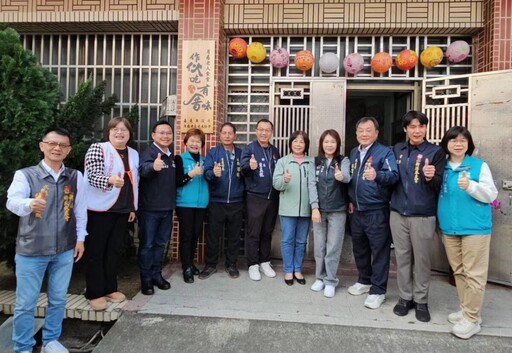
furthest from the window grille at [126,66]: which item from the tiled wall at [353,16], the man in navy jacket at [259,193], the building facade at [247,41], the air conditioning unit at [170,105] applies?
the man in navy jacket at [259,193]

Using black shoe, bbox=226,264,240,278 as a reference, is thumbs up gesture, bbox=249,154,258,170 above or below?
above

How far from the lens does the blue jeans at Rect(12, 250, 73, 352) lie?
9.34 feet

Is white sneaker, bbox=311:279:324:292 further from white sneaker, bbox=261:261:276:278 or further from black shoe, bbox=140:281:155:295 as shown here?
black shoe, bbox=140:281:155:295

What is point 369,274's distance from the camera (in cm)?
410

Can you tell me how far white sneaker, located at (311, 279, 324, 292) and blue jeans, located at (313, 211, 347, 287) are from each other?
0.05 meters

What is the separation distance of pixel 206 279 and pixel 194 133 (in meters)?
1.67

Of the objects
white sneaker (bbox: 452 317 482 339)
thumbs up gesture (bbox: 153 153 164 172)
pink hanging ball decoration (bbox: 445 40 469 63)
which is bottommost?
white sneaker (bbox: 452 317 482 339)

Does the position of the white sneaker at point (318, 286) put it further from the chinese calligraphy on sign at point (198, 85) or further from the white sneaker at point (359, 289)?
the chinese calligraphy on sign at point (198, 85)

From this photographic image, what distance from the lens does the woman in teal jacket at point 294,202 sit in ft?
13.8

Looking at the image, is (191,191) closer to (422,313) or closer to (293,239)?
(293,239)

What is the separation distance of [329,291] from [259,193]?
130cm

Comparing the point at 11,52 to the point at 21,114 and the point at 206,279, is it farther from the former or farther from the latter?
the point at 206,279

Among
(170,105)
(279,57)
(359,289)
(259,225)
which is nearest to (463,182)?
(359,289)

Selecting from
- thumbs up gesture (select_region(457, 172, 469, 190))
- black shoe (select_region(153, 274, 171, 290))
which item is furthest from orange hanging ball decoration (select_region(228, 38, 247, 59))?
thumbs up gesture (select_region(457, 172, 469, 190))
